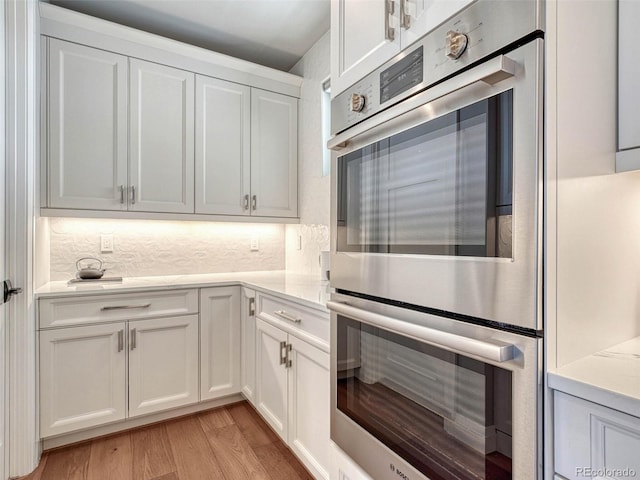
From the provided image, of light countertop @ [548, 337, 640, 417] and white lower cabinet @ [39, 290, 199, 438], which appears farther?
white lower cabinet @ [39, 290, 199, 438]

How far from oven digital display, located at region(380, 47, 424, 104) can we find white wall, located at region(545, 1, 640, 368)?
29cm

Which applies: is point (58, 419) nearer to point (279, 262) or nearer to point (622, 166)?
A: point (279, 262)

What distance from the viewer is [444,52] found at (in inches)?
31.4

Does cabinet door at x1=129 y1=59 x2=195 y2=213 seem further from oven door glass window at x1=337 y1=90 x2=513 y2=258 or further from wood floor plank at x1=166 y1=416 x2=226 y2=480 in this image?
oven door glass window at x1=337 y1=90 x2=513 y2=258

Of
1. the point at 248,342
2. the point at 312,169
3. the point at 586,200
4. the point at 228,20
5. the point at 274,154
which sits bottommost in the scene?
the point at 248,342

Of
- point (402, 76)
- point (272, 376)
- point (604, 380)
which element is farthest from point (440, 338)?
point (272, 376)

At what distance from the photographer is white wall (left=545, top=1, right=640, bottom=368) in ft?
2.12

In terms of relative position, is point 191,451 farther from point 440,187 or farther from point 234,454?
point 440,187

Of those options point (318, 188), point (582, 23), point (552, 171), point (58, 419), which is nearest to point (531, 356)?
point (552, 171)

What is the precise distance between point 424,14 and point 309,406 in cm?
148

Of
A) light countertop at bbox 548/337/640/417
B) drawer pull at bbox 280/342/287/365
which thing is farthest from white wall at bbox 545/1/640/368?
drawer pull at bbox 280/342/287/365

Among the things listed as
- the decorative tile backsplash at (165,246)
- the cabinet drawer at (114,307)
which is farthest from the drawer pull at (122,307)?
the decorative tile backsplash at (165,246)

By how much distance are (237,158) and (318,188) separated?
0.64m

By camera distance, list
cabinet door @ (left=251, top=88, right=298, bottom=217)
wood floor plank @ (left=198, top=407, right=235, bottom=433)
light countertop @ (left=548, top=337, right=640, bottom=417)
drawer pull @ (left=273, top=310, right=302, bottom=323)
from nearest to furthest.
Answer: light countertop @ (left=548, top=337, right=640, bottom=417) → drawer pull @ (left=273, top=310, right=302, bottom=323) → wood floor plank @ (left=198, top=407, right=235, bottom=433) → cabinet door @ (left=251, top=88, right=298, bottom=217)
